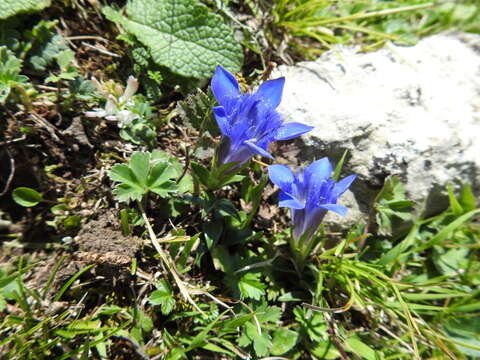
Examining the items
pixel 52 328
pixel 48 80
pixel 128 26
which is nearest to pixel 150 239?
pixel 52 328

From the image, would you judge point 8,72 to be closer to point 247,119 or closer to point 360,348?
point 247,119

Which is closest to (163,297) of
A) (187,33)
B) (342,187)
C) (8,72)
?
(342,187)

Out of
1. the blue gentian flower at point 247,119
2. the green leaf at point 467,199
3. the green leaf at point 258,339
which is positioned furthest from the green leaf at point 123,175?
the green leaf at point 467,199

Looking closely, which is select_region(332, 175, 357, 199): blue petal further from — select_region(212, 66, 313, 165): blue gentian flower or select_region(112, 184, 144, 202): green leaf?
select_region(112, 184, 144, 202): green leaf

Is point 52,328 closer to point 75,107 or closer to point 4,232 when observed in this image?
point 4,232

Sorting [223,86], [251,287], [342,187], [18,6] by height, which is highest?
[18,6]

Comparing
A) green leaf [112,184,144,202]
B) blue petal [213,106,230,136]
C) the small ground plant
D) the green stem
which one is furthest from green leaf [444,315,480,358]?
green leaf [112,184,144,202]
